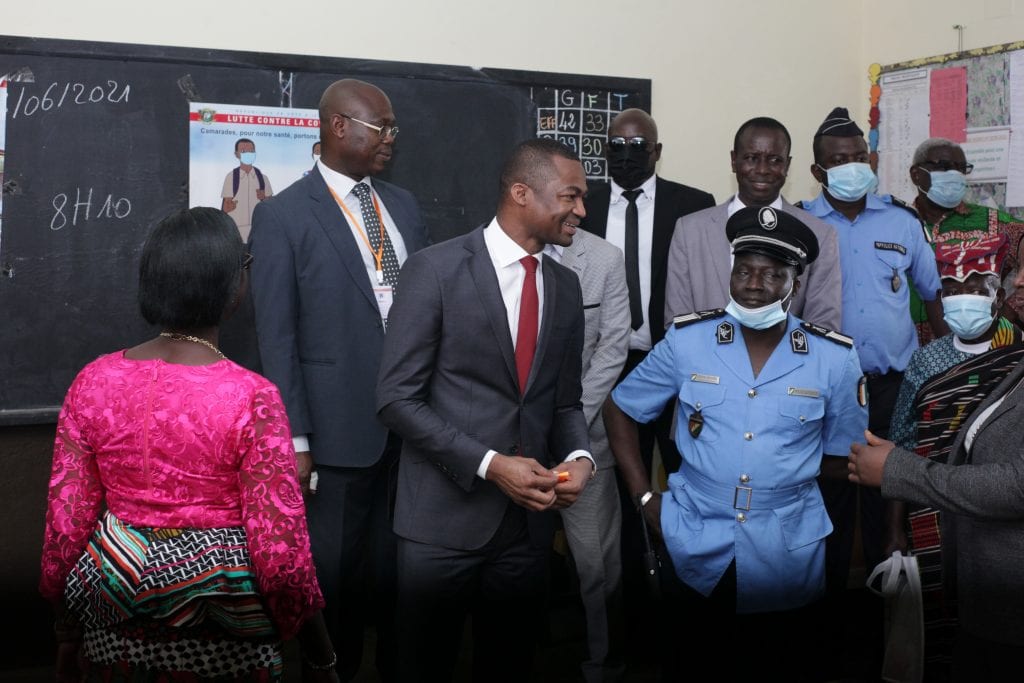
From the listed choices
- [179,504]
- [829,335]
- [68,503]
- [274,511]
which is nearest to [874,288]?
[829,335]

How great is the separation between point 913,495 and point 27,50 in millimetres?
3277

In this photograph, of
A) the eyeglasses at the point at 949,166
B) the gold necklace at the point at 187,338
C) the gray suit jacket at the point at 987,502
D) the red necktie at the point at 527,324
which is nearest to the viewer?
the gold necklace at the point at 187,338

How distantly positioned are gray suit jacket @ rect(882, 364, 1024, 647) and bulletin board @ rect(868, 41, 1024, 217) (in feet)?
8.78

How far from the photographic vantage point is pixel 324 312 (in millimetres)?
3076

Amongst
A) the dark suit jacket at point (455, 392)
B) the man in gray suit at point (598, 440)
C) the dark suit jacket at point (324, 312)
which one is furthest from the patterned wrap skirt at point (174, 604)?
the man in gray suit at point (598, 440)

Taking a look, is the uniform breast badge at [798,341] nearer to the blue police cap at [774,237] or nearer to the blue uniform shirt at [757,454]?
the blue uniform shirt at [757,454]

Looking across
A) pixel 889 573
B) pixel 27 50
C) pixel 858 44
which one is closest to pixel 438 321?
pixel 889 573

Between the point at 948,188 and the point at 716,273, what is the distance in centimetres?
150

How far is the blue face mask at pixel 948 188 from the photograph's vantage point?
445 centimetres

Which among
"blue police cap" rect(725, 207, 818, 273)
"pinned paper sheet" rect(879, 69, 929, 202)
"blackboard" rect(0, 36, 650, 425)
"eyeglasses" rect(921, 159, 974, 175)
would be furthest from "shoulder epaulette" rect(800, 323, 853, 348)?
"pinned paper sheet" rect(879, 69, 929, 202)

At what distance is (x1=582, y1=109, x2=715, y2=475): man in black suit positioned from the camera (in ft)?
13.0

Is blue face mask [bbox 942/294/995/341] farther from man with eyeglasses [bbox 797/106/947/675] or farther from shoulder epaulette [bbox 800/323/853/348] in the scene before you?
man with eyeglasses [bbox 797/106/947/675]

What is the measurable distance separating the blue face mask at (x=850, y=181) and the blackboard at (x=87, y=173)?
6.55 feet

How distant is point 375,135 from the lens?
3.28 meters
